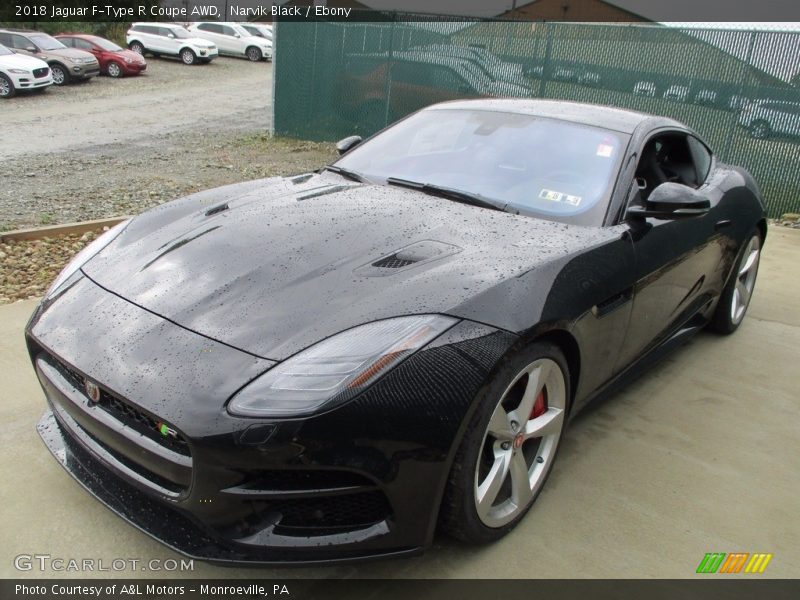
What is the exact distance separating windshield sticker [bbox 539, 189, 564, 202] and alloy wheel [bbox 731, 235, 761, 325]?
189 cm

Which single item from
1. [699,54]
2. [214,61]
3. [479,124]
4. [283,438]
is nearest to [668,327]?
[479,124]

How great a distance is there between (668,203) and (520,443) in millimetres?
1274

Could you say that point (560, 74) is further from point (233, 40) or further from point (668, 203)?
point (233, 40)

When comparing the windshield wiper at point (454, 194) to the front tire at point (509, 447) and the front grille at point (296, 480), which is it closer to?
the front tire at point (509, 447)

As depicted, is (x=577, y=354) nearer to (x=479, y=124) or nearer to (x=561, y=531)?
(x=561, y=531)

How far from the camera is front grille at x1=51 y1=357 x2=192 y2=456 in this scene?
184cm

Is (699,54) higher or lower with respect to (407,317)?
higher

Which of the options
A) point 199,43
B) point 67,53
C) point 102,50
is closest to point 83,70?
point 67,53

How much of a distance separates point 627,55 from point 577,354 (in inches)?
327

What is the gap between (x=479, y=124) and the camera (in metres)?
3.43

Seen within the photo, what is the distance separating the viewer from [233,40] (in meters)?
32.4

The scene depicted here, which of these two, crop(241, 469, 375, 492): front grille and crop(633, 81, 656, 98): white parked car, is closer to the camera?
crop(241, 469, 375, 492): front grille

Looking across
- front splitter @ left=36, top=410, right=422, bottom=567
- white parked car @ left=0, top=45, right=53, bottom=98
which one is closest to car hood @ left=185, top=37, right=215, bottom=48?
white parked car @ left=0, top=45, right=53, bottom=98

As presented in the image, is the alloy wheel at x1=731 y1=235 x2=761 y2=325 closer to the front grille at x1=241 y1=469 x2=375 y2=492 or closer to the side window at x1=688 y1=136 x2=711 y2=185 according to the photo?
the side window at x1=688 y1=136 x2=711 y2=185
